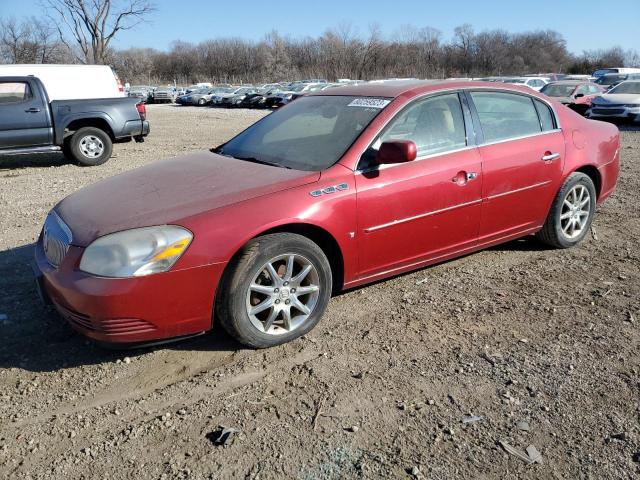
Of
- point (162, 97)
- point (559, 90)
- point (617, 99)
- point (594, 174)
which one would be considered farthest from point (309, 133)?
point (162, 97)

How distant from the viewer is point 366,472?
2258mm

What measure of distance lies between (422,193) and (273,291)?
4.14 feet

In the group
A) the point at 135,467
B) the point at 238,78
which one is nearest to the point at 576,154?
the point at 135,467

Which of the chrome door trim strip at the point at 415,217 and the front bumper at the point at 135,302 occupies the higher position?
the chrome door trim strip at the point at 415,217

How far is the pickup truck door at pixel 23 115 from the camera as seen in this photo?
31.8 feet

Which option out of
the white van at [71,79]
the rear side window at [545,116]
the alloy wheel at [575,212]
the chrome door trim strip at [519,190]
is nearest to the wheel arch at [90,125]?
the white van at [71,79]

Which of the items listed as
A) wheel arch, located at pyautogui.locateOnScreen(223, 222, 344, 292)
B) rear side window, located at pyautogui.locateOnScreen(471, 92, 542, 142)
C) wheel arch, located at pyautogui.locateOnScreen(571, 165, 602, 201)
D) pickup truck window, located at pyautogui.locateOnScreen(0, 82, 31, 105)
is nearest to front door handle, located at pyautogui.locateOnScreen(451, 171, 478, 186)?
rear side window, located at pyautogui.locateOnScreen(471, 92, 542, 142)

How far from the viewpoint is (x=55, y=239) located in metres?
3.26

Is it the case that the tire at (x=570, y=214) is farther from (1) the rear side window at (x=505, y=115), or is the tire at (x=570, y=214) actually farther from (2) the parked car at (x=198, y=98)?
(2) the parked car at (x=198, y=98)

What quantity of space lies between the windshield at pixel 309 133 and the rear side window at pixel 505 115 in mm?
886

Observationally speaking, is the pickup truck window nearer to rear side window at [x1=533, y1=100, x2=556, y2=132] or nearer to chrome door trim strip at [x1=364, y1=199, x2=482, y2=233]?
chrome door trim strip at [x1=364, y1=199, x2=482, y2=233]

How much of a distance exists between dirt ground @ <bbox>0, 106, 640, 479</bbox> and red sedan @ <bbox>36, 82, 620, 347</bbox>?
287mm

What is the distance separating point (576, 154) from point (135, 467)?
165 inches

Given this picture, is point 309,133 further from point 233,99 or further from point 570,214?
point 233,99
